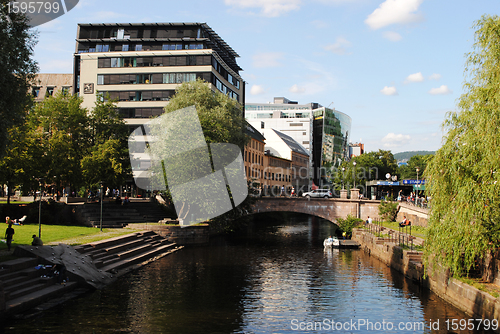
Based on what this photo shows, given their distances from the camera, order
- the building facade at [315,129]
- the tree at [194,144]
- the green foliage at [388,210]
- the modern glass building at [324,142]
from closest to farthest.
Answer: the tree at [194,144], the green foliage at [388,210], the building facade at [315,129], the modern glass building at [324,142]

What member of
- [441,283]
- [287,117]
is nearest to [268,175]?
[287,117]

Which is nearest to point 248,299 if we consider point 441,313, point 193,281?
point 193,281

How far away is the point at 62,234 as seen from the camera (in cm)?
3603

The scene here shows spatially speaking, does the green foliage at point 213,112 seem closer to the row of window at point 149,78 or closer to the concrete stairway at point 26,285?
the row of window at point 149,78

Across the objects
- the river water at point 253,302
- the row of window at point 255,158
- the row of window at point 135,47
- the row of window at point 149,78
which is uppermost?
the row of window at point 135,47

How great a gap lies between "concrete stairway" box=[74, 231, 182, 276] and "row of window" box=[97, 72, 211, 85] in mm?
33217

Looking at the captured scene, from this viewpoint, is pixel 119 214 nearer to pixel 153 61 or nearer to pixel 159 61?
pixel 159 61

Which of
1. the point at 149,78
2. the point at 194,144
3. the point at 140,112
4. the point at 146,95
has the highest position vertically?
the point at 149,78

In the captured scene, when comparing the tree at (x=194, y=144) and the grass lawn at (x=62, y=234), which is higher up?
the tree at (x=194, y=144)

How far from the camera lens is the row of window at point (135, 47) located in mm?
72000

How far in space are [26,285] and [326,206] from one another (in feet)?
148

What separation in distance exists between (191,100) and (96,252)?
76.0 ft

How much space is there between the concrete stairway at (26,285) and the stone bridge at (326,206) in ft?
134

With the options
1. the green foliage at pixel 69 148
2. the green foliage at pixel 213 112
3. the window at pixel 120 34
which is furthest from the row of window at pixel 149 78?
the green foliage at pixel 213 112
